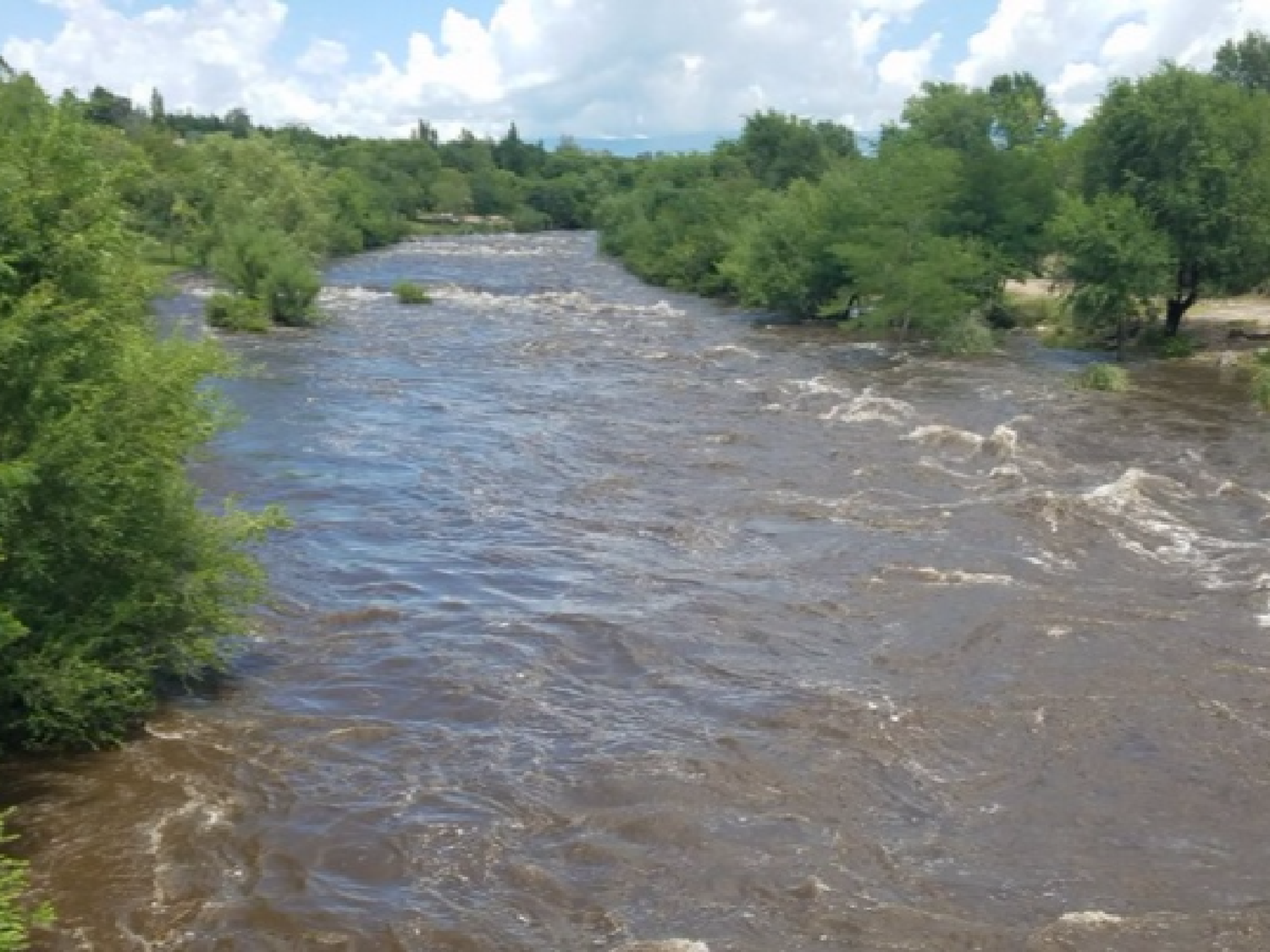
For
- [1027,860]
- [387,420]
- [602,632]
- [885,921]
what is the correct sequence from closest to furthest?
[885,921] → [1027,860] → [602,632] → [387,420]

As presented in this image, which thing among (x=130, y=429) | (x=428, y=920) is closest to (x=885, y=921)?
(x=428, y=920)

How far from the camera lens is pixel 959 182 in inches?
2302

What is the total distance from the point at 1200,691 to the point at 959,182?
4365cm

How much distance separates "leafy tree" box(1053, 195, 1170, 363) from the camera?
46.1 metres

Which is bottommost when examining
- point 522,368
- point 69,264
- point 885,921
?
point 885,921

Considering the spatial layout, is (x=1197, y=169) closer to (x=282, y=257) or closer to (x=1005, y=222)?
(x=1005, y=222)

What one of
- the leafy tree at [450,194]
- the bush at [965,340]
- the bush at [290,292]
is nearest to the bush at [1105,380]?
the bush at [965,340]

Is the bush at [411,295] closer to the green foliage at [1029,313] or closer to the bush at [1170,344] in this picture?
the green foliage at [1029,313]

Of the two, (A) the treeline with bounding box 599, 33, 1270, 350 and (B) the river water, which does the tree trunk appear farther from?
(B) the river water

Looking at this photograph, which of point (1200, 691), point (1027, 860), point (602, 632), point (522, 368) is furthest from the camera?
point (522, 368)

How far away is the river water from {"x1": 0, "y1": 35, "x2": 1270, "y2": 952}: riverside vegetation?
1831 millimetres

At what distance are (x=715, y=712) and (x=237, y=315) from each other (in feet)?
139

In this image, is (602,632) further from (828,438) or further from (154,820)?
(828,438)

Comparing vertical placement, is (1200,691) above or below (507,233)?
below
